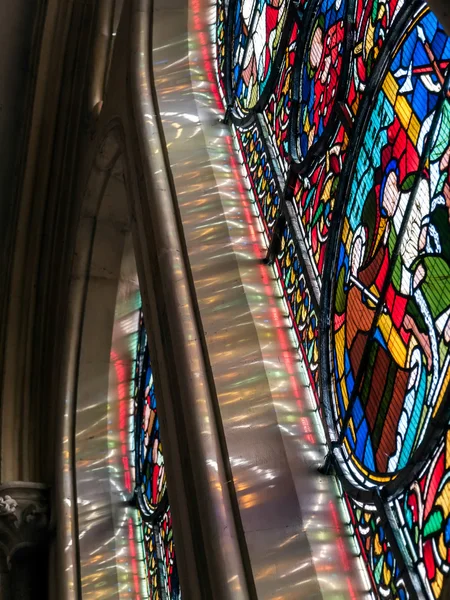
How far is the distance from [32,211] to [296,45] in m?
2.96

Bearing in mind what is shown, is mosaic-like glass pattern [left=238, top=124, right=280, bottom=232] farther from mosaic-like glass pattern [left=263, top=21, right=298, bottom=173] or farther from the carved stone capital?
the carved stone capital

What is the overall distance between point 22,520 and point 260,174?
2.49 m

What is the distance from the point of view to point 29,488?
4.85 metres

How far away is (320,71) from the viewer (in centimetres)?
327

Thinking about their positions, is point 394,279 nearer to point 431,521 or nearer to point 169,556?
point 431,521

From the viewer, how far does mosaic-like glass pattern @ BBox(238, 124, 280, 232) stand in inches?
140

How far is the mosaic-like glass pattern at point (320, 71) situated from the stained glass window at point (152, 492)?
1.56 m

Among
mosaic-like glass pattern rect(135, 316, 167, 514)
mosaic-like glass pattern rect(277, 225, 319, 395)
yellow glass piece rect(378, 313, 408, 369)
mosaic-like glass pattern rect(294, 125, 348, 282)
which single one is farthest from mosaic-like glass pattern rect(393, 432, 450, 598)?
mosaic-like glass pattern rect(135, 316, 167, 514)

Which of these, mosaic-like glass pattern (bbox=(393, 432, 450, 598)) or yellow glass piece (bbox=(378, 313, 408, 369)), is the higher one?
yellow glass piece (bbox=(378, 313, 408, 369))

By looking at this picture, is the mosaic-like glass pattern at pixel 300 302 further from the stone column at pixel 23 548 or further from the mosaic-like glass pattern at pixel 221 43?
the stone column at pixel 23 548

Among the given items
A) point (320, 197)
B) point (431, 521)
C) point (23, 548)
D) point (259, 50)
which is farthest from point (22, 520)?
point (431, 521)

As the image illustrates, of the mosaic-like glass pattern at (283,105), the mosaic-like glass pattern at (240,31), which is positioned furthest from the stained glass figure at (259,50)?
the mosaic-like glass pattern at (283,105)

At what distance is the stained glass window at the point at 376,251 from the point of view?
2115 mm

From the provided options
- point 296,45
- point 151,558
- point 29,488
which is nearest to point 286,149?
point 296,45
